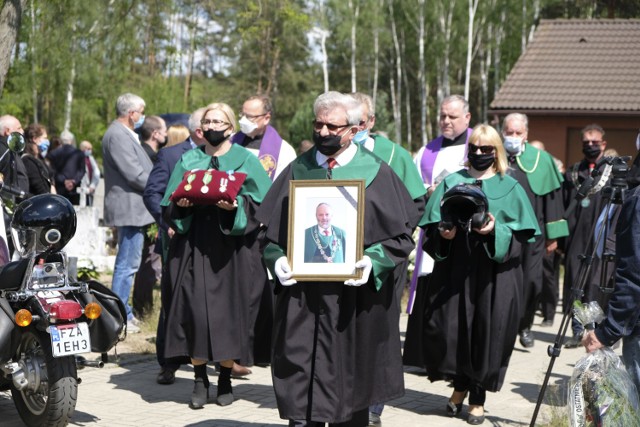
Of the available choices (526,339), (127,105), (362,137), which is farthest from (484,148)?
(127,105)

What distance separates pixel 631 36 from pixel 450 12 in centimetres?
1608

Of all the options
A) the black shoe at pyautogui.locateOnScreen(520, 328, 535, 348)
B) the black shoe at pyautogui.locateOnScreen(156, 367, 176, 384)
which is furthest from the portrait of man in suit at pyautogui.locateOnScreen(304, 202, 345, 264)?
the black shoe at pyautogui.locateOnScreen(520, 328, 535, 348)

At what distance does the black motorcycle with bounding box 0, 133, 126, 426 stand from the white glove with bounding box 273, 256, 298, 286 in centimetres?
141

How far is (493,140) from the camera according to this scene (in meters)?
7.40

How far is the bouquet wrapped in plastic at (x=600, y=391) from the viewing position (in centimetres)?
564

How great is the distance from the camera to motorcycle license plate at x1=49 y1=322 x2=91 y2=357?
20.4 feet

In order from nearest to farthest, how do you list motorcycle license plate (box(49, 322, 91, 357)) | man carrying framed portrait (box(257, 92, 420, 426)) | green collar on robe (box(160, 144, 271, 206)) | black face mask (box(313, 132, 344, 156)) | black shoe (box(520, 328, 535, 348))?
man carrying framed portrait (box(257, 92, 420, 426)) < black face mask (box(313, 132, 344, 156)) < motorcycle license plate (box(49, 322, 91, 357)) < green collar on robe (box(160, 144, 271, 206)) < black shoe (box(520, 328, 535, 348))

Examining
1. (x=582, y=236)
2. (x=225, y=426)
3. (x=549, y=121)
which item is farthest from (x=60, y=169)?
(x=549, y=121)

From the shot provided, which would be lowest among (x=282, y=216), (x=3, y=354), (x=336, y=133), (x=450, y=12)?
(x=3, y=354)

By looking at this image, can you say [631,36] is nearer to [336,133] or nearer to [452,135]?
[452,135]

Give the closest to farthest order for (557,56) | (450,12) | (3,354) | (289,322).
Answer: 1. (289,322)
2. (3,354)
3. (557,56)
4. (450,12)

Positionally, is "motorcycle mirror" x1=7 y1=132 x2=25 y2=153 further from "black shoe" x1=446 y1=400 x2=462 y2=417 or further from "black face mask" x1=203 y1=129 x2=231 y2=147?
"black shoe" x1=446 y1=400 x2=462 y2=417

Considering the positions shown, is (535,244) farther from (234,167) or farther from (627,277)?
(627,277)

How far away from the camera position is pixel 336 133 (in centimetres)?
576
